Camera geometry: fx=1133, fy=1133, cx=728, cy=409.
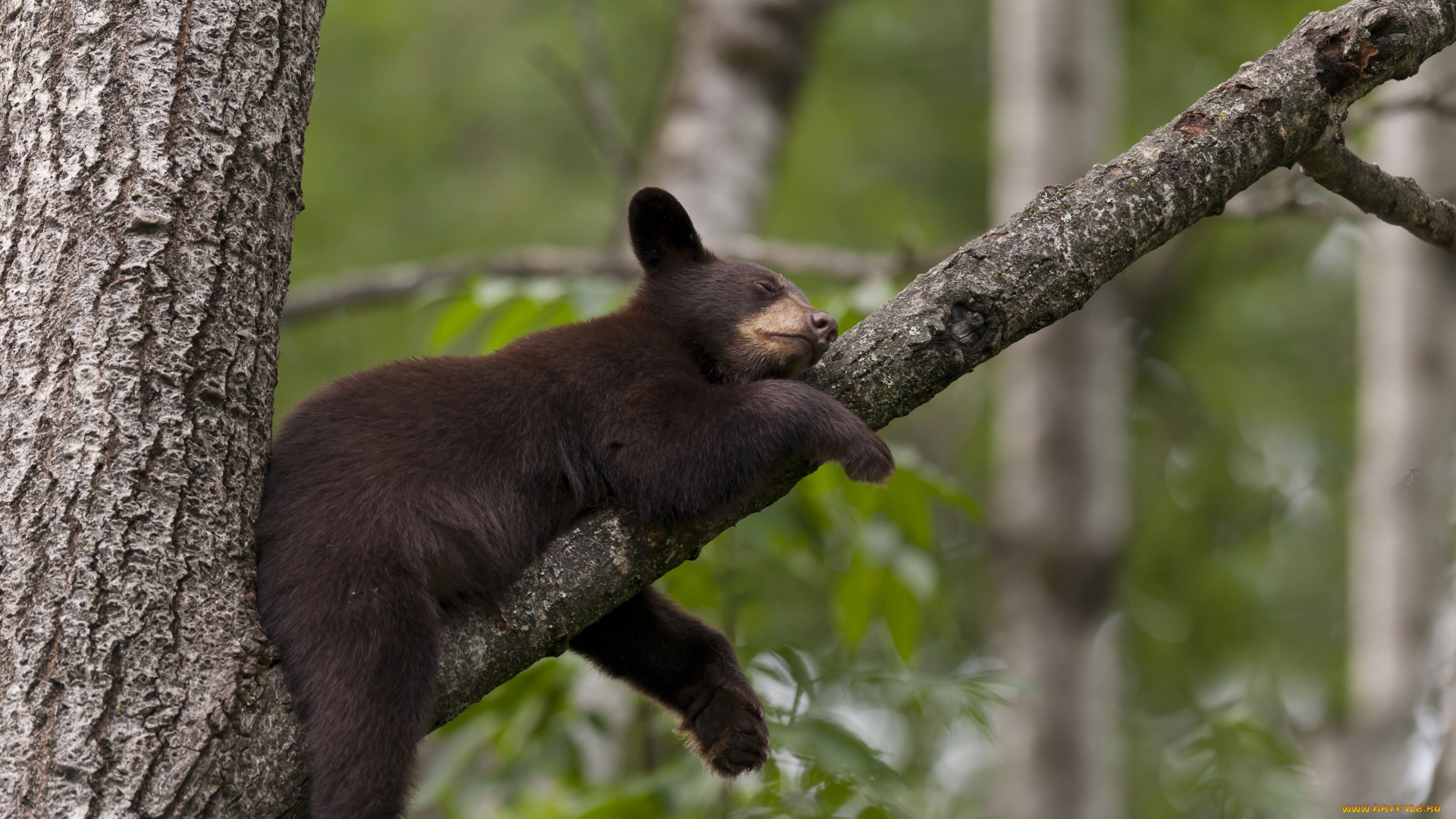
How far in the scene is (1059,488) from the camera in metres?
6.54

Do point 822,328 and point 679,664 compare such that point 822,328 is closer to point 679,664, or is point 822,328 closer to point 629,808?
point 679,664

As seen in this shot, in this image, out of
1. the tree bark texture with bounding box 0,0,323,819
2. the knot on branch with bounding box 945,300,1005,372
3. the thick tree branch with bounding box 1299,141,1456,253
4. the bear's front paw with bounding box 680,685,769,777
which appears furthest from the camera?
the bear's front paw with bounding box 680,685,769,777

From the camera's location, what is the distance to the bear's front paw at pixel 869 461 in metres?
2.93

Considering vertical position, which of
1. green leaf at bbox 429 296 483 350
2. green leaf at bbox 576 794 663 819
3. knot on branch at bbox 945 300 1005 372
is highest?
green leaf at bbox 429 296 483 350

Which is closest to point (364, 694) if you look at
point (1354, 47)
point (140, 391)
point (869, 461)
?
point (140, 391)

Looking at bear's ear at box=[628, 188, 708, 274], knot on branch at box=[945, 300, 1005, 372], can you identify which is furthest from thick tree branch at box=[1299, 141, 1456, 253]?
bear's ear at box=[628, 188, 708, 274]

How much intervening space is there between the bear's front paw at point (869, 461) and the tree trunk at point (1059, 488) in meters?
3.73

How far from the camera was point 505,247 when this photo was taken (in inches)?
372

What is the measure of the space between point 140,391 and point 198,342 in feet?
0.54

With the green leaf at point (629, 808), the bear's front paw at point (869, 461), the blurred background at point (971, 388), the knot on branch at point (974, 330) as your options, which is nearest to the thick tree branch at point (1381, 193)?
the blurred background at point (971, 388)

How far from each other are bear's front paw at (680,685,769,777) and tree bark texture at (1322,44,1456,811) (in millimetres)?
5023

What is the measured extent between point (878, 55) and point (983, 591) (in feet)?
18.0

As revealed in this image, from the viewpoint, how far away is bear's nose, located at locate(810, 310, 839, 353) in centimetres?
373

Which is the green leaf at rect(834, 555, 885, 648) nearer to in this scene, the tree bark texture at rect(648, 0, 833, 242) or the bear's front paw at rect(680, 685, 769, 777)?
the bear's front paw at rect(680, 685, 769, 777)
